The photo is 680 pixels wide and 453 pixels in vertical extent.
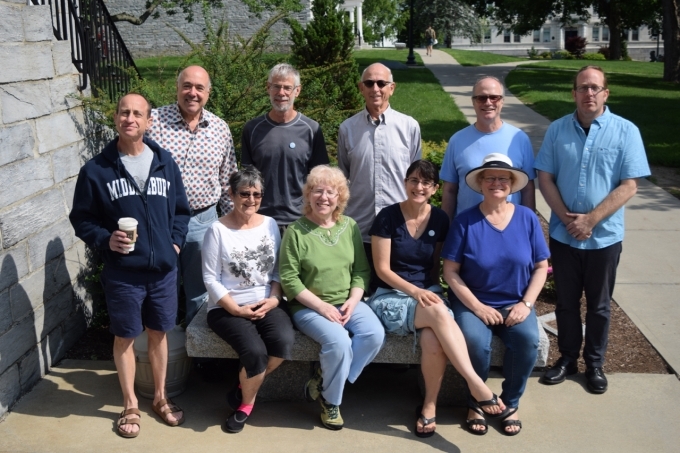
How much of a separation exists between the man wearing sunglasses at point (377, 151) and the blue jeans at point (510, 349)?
2.67 feet

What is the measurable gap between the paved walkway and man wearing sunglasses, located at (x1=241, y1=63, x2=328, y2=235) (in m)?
1.24

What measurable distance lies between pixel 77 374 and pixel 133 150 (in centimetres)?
173

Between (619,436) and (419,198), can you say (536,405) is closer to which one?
(619,436)

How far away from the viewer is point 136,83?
22.2ft

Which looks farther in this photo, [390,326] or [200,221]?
[200,221]

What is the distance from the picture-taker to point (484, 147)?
15.4 feet

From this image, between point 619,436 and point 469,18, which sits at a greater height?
point 469,18

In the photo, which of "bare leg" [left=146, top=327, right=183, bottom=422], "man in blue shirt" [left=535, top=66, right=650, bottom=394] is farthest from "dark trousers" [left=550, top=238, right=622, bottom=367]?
"bare leg" [left=146, top=327, right=183, bottom=422]

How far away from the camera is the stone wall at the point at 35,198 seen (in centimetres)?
450

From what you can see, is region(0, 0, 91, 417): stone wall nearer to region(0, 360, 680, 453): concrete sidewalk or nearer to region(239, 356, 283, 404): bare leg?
region(0, 360, 680, 453): concrete sidewalk

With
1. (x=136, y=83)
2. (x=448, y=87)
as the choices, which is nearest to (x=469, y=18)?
(x=448, y=87)

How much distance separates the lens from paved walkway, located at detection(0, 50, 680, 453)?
415 centimetres

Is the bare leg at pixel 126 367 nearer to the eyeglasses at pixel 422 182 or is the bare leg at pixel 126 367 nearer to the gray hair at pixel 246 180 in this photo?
the gray hair at pixel 246 180

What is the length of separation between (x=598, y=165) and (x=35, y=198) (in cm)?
358
